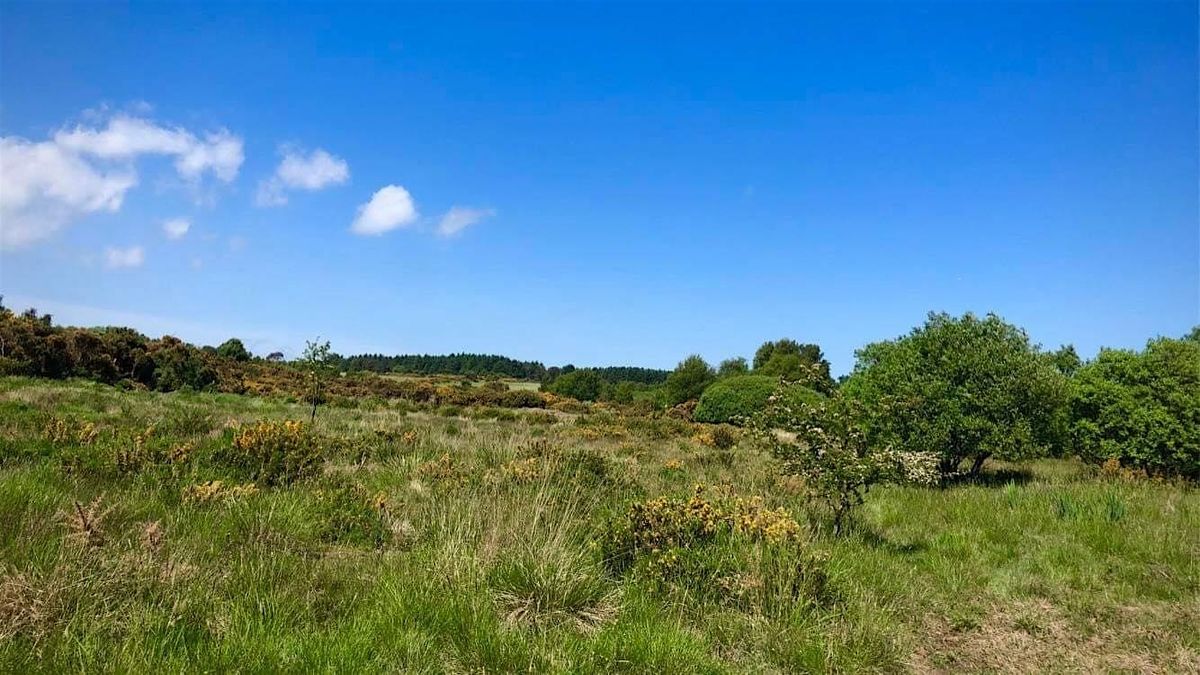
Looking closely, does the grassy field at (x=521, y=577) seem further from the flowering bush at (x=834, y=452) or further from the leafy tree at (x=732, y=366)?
the leafy tree at (x=732, y=366)

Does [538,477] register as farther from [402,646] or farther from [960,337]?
[960,337]

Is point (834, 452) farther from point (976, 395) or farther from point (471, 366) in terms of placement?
point (471, 366)

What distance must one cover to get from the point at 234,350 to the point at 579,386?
3161 centimetres

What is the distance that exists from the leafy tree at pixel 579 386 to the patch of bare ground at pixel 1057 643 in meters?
59.8

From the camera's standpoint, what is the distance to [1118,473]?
12312mm

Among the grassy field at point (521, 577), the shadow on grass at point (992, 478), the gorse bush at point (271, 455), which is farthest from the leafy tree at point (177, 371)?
the shadow on grass at point (992, 478)

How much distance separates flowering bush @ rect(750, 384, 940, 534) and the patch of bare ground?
1.82 metres

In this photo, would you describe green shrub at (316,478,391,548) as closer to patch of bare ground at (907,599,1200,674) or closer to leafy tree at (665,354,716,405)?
patch of bare ground at (907,599,1200,674)

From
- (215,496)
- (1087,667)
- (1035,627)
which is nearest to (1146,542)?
(1035,627)

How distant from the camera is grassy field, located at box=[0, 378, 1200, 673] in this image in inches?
141

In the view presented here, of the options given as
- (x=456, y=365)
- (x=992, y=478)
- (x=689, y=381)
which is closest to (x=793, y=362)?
(x=689, y=381)

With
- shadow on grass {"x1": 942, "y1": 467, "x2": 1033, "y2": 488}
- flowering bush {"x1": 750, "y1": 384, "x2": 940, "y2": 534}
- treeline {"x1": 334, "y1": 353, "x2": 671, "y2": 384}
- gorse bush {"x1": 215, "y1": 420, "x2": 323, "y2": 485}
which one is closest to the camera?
flowering bush {"x1": 750, "y1": 384, "x2": 940, "y2": 534}

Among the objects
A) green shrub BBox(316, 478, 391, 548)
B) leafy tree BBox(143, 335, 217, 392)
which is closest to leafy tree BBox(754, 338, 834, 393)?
green shrub BBox(316, 478, 391, 548)

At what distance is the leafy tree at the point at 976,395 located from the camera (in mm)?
12961
